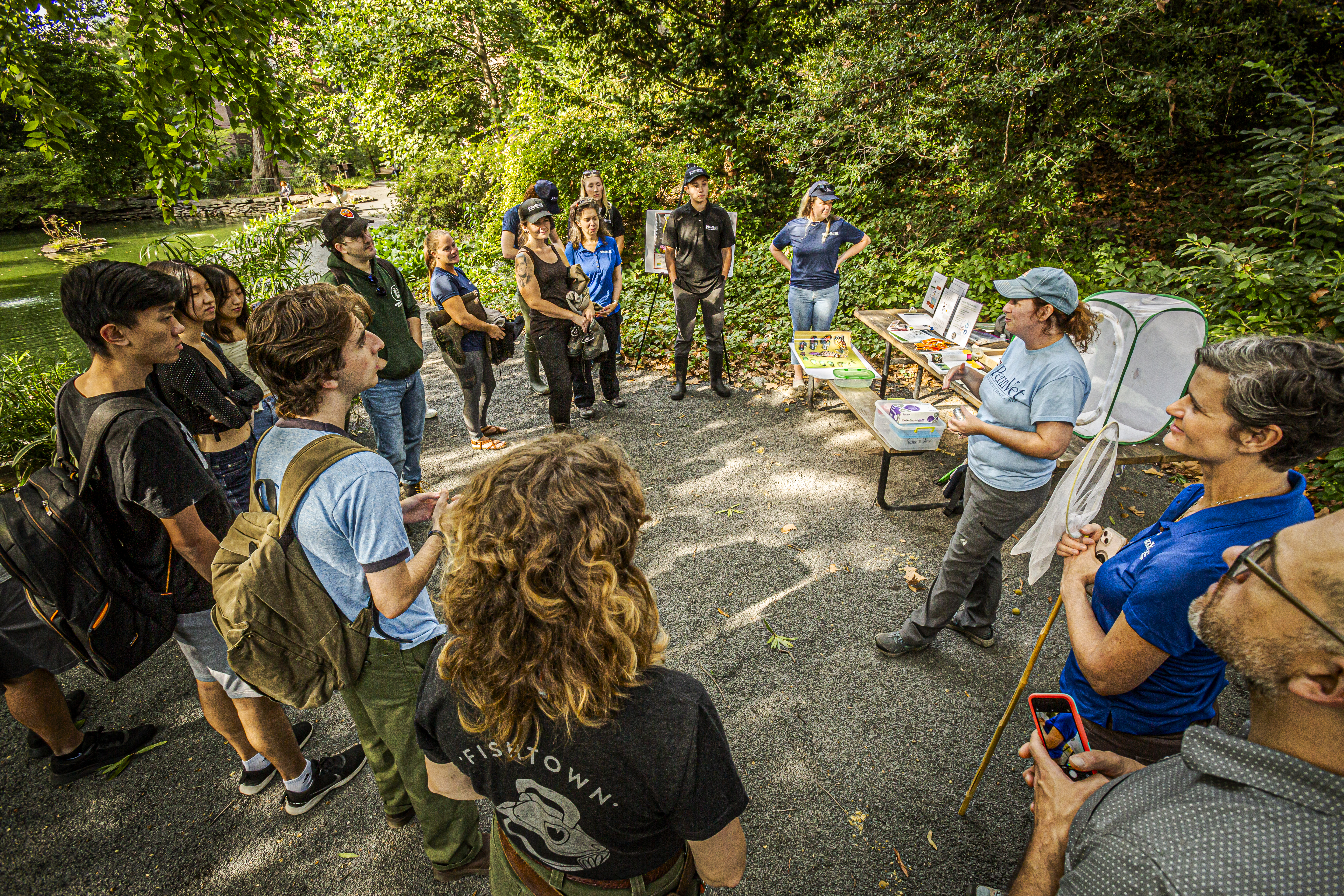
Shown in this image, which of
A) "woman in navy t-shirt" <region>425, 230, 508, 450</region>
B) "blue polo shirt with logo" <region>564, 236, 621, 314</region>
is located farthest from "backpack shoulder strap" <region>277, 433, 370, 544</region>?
"blue polo shirt with logo" <region>564, 236, 621, 314</region>

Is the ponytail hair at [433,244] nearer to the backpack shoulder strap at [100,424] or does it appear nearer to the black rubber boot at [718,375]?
the black rubber boot at [718,375]

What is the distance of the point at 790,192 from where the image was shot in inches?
433

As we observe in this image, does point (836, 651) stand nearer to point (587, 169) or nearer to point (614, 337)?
point (614, 337)

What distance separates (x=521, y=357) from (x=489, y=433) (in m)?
2.51

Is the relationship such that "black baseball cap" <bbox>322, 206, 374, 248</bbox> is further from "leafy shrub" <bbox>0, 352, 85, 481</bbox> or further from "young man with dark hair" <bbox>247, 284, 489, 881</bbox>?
"leafy shrub" <bbox>0, 352, 85, 481</bbox>

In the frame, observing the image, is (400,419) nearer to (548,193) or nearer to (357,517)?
(357,517)

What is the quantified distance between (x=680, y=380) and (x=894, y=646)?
12.9 feet

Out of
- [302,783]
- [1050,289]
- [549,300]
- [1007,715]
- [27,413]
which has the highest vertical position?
[1050,289]

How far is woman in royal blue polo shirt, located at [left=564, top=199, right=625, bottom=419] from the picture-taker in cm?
554

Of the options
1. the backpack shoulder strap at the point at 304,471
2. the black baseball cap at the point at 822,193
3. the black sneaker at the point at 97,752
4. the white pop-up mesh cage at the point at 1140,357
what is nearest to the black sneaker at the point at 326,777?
the black sneaker at the point at 97,752

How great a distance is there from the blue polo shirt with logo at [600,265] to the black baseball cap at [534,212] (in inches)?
26.7

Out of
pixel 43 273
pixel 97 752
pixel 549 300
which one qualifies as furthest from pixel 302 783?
pixel 43 273

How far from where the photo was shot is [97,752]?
2779 millimetres

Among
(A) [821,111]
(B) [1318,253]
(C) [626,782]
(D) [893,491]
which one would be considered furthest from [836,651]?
(A) [821,111]
